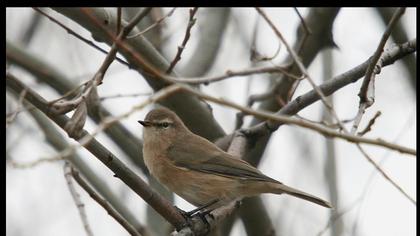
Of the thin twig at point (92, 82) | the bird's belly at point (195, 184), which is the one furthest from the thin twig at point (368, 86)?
the bird's belly at point (195, 184)

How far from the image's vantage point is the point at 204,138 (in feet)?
19.5

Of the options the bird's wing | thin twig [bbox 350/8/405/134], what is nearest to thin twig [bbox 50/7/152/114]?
thin twig [bbox 350/8/405/134]

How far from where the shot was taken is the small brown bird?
526 cm

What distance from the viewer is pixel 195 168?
5.60 metres

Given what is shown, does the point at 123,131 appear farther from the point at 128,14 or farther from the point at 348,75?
the point at 348,75

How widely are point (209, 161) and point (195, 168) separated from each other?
141mm

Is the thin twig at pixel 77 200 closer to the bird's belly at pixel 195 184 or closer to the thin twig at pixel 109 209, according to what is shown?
the thin twig at pixel 109 209

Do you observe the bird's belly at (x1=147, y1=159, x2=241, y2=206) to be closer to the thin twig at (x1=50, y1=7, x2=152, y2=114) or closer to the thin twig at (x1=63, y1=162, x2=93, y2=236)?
the thin twig at (x1=63, y1=162, x2=93, y2=236)

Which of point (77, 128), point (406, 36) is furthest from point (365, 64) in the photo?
point (77, 128)

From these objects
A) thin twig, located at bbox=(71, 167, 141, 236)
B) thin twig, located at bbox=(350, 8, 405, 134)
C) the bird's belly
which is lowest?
thin twig, located at bbox=(71, 167, 141, 236)

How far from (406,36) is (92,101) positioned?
3.04 metres

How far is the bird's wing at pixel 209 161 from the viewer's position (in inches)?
207

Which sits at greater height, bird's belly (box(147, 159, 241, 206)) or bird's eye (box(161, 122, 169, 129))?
bird's eye (box(161, 122, 169, 129))

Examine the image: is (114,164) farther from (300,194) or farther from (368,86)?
(300,194)
